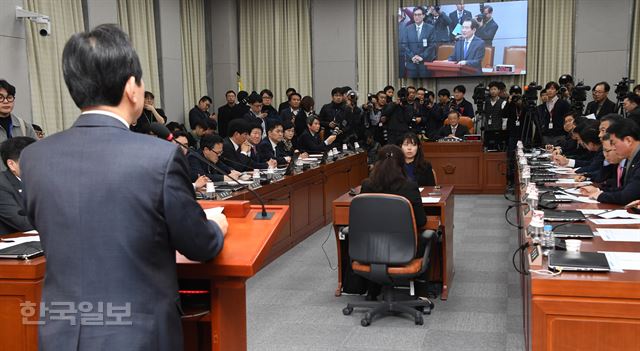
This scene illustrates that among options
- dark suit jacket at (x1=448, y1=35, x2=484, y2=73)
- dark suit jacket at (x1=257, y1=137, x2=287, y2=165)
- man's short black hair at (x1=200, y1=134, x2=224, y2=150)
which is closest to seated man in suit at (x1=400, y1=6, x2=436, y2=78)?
dark suit jacket at (x1=448, y1=35, x2=484, y2=73)

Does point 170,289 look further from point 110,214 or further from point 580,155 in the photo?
point 580,155

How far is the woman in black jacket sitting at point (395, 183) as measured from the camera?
3.52 metres

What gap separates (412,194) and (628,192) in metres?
1.20

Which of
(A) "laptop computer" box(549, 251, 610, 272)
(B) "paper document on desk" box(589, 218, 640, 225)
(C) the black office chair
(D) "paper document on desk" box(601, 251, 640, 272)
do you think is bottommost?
(C) the black office chair

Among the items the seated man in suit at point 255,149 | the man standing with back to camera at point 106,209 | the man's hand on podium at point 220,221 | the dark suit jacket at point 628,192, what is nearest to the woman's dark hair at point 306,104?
the seated man in suit at point 255,149

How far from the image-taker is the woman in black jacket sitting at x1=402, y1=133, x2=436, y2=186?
4.65 m

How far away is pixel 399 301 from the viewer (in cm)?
375

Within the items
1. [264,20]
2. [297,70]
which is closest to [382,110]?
[297,70]

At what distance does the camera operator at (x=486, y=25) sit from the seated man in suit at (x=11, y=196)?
27.6 feet

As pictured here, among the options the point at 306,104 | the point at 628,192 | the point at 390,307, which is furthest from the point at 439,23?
the point at 390,307

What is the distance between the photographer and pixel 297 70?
37.0 ft

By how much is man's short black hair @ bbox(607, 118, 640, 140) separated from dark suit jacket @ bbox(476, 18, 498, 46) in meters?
6.72

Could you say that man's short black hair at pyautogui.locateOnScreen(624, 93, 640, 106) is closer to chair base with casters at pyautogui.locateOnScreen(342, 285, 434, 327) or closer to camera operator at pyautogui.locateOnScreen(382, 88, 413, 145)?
camera operator at pyautogui.locateOnScreen(382, 88, 413, 145)

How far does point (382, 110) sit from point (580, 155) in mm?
3311
